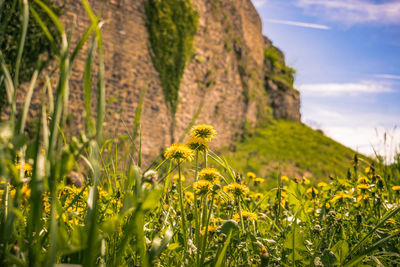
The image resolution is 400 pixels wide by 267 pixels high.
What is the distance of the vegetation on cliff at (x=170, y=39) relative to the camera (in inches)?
266

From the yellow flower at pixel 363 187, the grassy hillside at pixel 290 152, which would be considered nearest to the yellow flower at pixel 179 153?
the yellow flower at pixel 363 187

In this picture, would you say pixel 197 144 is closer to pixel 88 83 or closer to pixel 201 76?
pixel 88 83

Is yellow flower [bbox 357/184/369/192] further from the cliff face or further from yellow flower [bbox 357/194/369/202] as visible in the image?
the cliff face

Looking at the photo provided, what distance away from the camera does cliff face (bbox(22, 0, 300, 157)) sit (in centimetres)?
595

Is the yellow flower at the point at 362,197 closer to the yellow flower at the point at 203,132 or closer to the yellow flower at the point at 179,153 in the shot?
the yellow flower at the point at 203,132

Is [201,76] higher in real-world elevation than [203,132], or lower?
higher

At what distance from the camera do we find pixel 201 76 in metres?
8.28

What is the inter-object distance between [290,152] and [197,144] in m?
9.96

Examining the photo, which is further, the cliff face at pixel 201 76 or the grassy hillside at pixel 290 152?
the grassy hillside at pixel 290 152

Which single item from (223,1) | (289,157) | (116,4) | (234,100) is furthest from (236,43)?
(116,4)

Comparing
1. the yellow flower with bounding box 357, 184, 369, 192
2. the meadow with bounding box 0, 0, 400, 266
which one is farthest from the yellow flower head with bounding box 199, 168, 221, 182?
the yellow flower with bounding box 357, 184, 369, 192

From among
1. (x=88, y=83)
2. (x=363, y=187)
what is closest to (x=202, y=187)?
(x=88, y=83)

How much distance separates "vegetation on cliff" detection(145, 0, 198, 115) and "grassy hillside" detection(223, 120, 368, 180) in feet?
9.43

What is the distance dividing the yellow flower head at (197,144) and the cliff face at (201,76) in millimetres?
1736
